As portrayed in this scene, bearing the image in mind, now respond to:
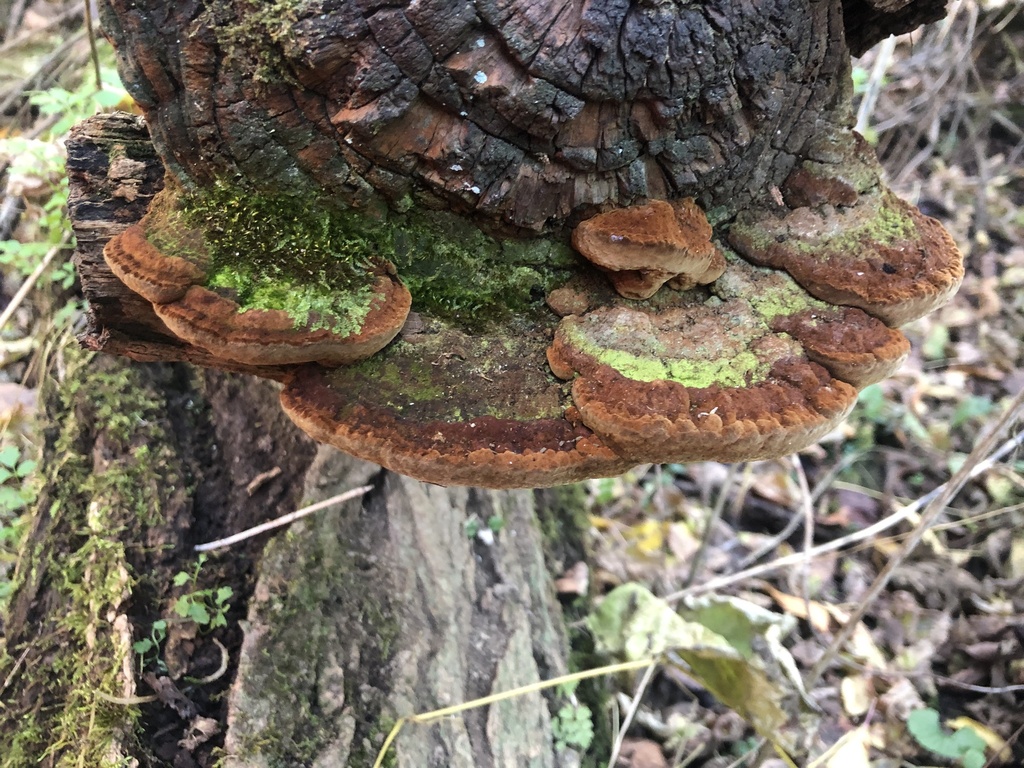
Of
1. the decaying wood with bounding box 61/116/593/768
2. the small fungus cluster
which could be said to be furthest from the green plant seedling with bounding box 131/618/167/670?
the small fungus cluster

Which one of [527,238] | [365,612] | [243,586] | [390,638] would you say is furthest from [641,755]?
[527,238]

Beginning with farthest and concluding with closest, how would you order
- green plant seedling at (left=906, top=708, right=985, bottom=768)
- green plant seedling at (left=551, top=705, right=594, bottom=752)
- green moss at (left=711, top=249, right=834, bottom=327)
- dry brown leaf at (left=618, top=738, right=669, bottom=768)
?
dry brown leaf at (left=618, top=738, right=669, bottom=768), green plant seedling at (left=906, top=708, right=985, bottom=768), green plant seedling at (left=551, top=705, right=594, bottom=752), green moss at (left=711, top=249, right=834, bottom=327)

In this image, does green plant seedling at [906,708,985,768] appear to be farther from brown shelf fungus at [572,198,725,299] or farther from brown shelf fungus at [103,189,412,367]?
brown shelf fungus at [103,189,412,367]

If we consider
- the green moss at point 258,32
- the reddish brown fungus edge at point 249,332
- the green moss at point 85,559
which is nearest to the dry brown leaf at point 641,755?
the green moss at point 85,559

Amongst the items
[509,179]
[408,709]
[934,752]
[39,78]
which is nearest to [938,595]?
[934,752]

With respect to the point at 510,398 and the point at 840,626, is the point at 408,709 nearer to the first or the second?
the point at 510,398

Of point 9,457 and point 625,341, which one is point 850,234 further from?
point 9,457
